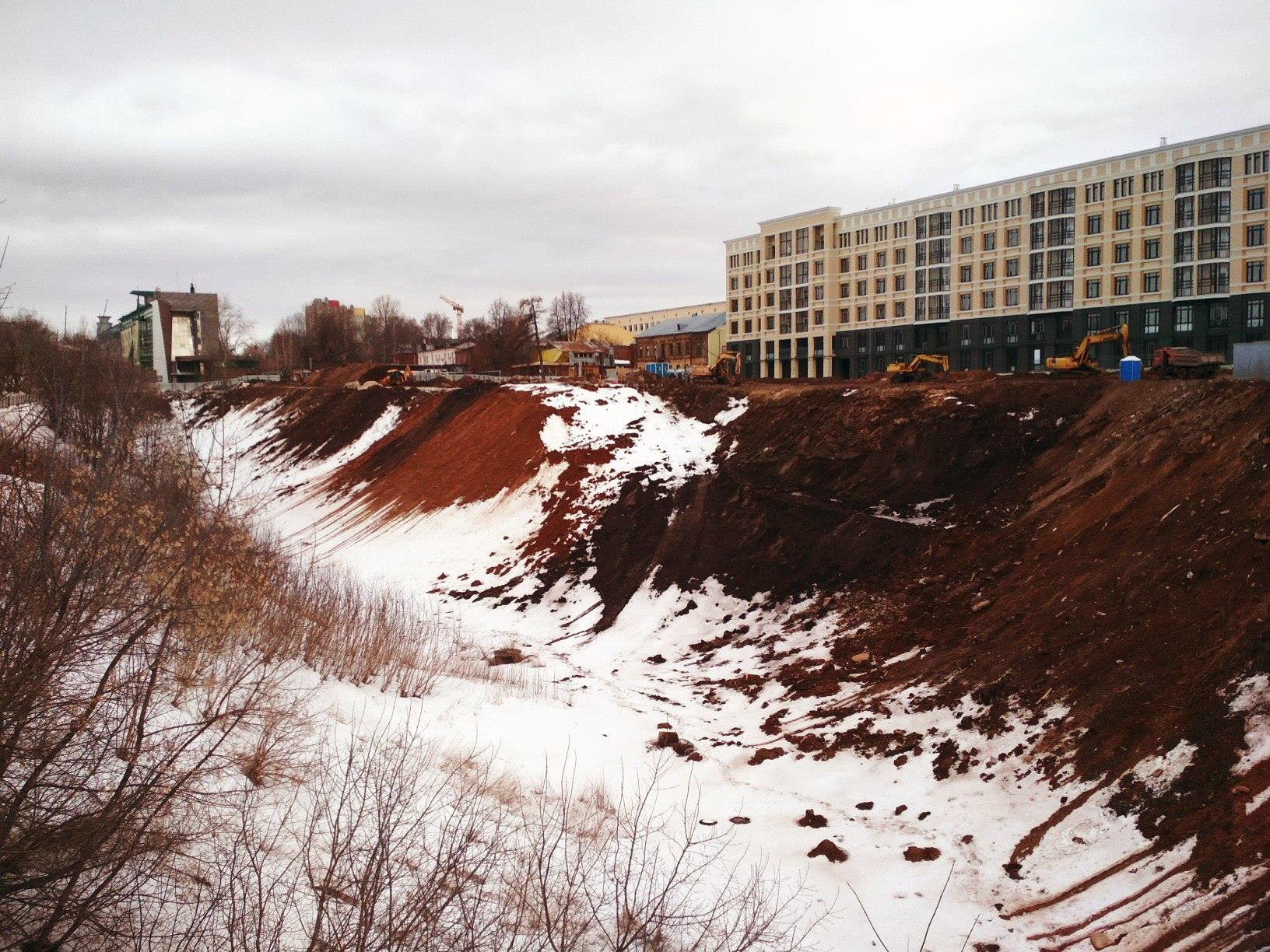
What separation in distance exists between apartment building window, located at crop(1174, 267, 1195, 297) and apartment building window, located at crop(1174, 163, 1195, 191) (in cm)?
493

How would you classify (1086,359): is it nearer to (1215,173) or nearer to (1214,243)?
(1214,243)

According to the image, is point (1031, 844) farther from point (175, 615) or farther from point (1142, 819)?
point (175, 615)

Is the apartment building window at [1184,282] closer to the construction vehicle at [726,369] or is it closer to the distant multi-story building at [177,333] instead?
the construction vehicle at [726,369]

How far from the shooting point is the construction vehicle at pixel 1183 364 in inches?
1205

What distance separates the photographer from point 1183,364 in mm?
30609

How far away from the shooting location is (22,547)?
21.8 ft

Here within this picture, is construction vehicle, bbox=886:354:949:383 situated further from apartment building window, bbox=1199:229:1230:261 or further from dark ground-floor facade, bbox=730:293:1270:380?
apartment building window, bbox=1199:229:1230:261

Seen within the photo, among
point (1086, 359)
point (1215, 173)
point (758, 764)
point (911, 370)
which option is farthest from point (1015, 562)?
point (1215, 173)

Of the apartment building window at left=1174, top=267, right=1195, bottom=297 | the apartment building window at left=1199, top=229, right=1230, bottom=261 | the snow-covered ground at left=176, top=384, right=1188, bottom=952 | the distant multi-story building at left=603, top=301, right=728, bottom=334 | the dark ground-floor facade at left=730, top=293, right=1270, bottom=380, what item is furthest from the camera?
the distant multi-story building at left=603, top=301, right=728, bottom=334

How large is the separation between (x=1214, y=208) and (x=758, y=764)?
57829mm

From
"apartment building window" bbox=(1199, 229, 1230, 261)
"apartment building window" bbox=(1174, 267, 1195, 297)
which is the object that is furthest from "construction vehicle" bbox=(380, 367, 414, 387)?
"apartment building window" bbox=(1199, 229, 1230, 261)

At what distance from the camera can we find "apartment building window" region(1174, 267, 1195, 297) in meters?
57.1

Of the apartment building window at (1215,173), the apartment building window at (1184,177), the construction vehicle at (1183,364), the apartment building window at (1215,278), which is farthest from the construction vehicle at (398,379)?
the apartment building window at (1215,173)

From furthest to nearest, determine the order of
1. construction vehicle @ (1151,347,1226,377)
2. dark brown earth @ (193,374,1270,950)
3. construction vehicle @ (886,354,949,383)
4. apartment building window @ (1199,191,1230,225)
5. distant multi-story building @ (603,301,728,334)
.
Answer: distant multi-story building @ (603,301,728,334) → apartment building window @ (1199,191,1230,225) → construction vehicle @ (886,354,949,383) → construction vehicle @ (1151,347,1226,377) → dark brown earth @ (193,374,1270,950)
